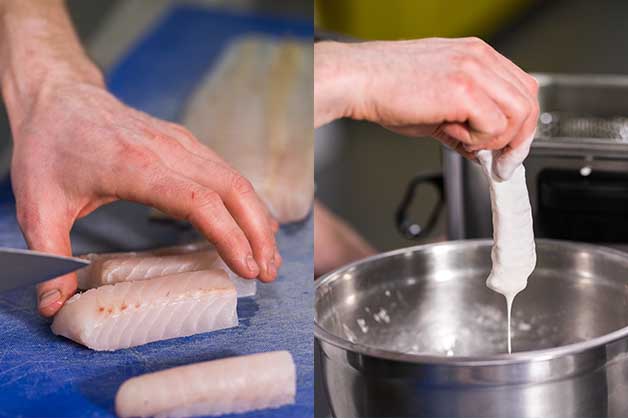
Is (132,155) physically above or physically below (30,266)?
above

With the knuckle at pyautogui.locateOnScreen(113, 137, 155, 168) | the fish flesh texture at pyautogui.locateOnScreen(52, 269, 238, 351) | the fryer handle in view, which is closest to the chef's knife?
the fish flesh texture at pyautogui.locateOnScreen(52, 269, 238, 351)

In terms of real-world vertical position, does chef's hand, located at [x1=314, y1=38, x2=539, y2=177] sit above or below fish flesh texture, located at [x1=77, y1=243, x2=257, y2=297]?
above

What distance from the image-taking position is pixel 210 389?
2.70ft

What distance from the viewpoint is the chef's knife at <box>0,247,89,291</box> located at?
82 cm

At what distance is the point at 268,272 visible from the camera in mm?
988

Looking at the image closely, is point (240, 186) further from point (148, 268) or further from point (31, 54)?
point (31, 54)

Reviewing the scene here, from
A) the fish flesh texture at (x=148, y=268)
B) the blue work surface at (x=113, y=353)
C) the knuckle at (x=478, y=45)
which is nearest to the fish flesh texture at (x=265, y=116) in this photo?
the blue work surface at (x=113, y=353)

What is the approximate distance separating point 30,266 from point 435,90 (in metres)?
0.41

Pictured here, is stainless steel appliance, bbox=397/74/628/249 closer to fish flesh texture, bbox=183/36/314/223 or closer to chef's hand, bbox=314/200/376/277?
fish flesh texture, bbox=183/36/314/223

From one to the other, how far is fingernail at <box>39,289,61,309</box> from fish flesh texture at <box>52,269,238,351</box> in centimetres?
2

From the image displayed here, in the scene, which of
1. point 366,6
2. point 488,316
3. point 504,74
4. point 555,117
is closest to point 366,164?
point 366,6

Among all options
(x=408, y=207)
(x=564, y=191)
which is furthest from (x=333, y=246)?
(x=564, y=191)

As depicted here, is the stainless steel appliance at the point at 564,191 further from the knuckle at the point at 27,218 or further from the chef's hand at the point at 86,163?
the knuckle at the point at 27,218

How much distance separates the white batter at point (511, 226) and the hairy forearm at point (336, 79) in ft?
0.47
